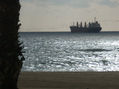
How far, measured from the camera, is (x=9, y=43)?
882cm

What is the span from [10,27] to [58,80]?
9802 millimetres

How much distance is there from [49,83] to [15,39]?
27.7 feet

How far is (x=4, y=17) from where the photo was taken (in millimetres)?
8781

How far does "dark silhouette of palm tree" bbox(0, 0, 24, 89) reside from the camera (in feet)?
28.8

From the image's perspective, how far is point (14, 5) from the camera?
893 centimetres

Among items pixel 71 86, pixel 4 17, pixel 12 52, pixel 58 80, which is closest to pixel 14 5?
pixel 4 17

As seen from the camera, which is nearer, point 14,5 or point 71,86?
point 14,5

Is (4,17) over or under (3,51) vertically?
over

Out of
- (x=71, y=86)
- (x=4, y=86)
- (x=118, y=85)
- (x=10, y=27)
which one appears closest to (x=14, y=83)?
(x=4, y=86)

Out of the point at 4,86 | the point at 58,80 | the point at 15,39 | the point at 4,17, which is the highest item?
the point at 4,17

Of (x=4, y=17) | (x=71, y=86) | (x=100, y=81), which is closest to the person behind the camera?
(x=4, y=17)

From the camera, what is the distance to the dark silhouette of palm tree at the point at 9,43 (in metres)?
8.77

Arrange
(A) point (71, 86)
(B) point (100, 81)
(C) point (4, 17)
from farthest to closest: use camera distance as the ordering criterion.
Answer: (B) point (100, 81) < (A) point (71, 86) < (C) point (4, 17)

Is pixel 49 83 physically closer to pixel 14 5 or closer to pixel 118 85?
pixel 118 85
